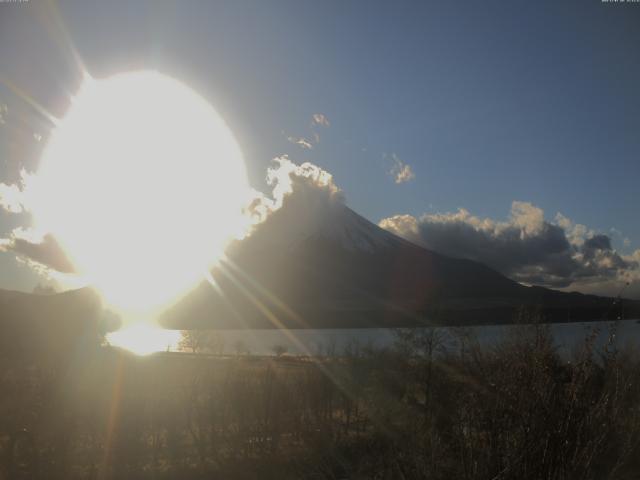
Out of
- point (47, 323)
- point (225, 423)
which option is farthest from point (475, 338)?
point (47, 323)

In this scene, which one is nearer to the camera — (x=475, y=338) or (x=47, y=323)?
(x=475, y=338)

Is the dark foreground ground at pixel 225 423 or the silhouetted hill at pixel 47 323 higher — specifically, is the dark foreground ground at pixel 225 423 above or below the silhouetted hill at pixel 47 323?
below

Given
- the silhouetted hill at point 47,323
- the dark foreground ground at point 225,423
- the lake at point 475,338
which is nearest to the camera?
the lake at point 475,338

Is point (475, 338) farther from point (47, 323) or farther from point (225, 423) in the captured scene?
point (47, 323)

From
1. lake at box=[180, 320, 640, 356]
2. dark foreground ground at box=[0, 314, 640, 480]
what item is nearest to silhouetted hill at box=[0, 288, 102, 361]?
dark foreground ground at box=[0, 314, 640, 480]

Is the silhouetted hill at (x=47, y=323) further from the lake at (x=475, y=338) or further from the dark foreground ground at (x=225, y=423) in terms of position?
the lake at (x=475, y=338)

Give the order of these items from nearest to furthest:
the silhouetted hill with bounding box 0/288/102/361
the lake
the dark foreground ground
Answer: the lake, the dark foreground ground, the silhouetted hill with bounding box 0/288/102/361

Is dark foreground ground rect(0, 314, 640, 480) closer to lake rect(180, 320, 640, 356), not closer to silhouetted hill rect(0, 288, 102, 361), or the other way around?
lake rect(180, 320, 640, 356)

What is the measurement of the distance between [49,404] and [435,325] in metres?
23.0

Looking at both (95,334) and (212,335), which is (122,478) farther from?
(212,335)

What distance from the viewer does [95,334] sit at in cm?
2556

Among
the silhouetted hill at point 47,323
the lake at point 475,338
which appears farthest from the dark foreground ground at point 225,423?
the silhouetted hill at point 47,323

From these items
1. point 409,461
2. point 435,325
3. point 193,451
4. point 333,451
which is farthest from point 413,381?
point 409,461

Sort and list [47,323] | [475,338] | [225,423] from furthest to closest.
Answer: [47,323] → [475,338] → [225,423]
